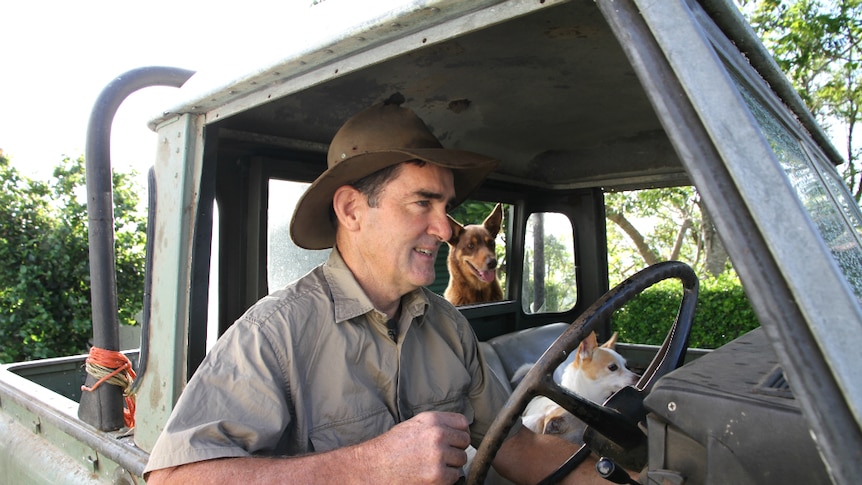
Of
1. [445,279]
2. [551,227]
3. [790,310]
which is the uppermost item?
[445,279]

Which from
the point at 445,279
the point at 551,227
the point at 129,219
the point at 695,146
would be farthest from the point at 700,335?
the point at 695,146

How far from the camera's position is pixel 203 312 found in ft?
6.09

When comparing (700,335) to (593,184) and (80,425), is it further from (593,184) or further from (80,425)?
(80,425)

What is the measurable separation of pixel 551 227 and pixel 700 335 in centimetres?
565

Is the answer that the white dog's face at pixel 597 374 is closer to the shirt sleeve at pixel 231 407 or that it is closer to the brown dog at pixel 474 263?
the shirt sleeve at pixel 231 407

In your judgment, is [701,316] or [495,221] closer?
[495,221]

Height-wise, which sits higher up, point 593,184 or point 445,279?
point 445,279

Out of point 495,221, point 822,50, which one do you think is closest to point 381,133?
point 495,221

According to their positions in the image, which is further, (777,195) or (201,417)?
(201,417)

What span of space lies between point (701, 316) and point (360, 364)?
26.5ft

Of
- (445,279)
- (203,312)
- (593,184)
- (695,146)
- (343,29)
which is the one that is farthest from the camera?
(445,279)

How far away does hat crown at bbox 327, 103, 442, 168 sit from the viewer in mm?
1831

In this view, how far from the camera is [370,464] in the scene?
140 cm

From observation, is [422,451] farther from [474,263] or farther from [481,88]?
[474,263]
